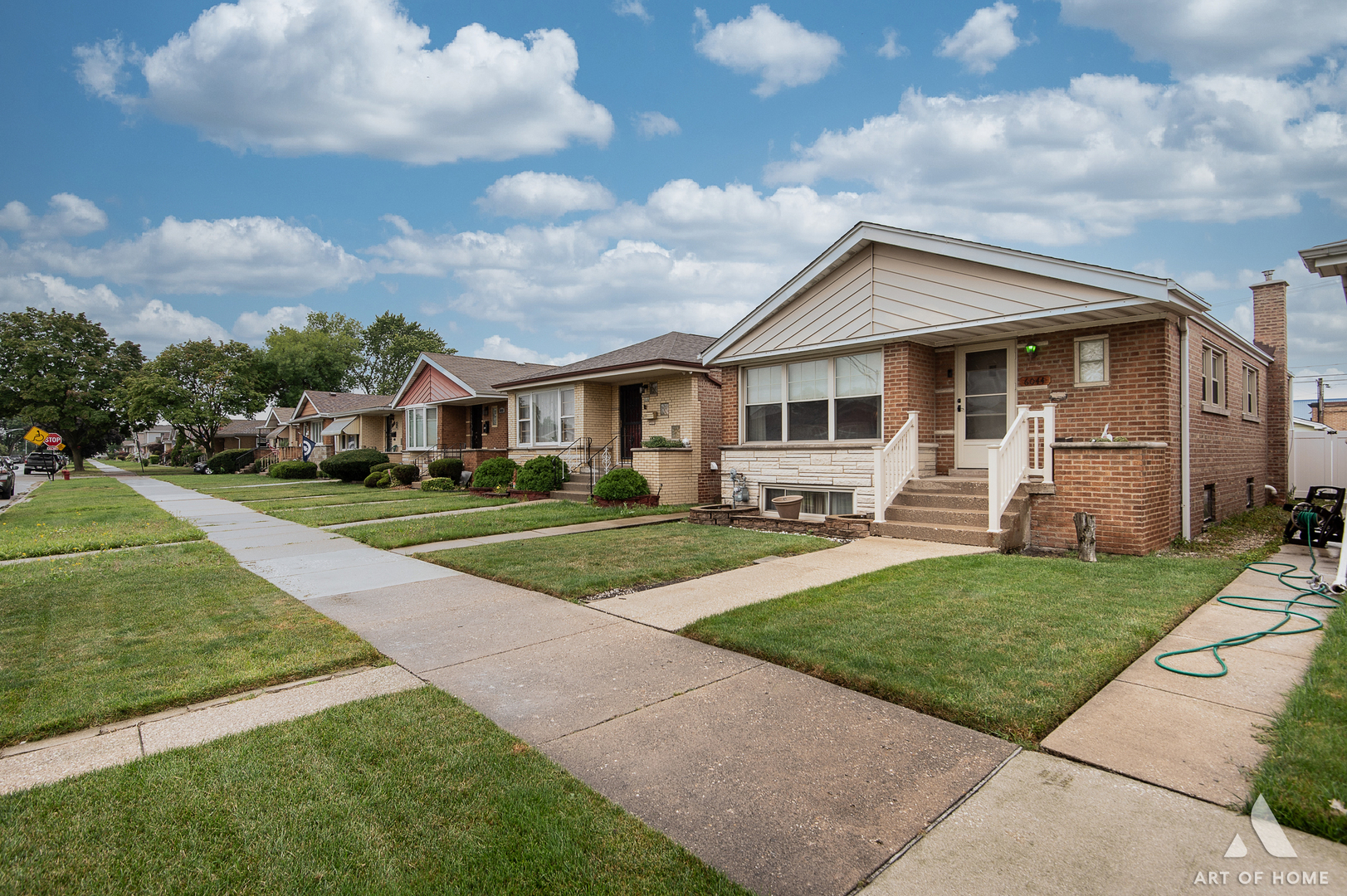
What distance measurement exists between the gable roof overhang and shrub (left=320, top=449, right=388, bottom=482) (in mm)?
21439

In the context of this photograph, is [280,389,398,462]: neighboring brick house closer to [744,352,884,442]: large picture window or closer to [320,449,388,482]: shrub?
[320,449,388,482]: shrub

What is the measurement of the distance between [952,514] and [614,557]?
188 inches

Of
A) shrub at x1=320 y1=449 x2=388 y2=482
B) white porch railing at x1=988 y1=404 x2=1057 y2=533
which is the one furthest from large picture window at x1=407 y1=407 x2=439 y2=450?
white porch railing at x1=988 y1=404 x2=1057 y2=533

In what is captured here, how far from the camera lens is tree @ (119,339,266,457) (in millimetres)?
41438

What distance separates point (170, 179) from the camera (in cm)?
1759

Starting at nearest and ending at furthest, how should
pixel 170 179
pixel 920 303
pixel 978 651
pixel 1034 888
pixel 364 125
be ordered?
pixel 1034 888, pixel 978 651, pixel 920 303, pixel 364 125, pixel 170 179

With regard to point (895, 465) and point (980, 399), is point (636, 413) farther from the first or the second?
point (980, 399)

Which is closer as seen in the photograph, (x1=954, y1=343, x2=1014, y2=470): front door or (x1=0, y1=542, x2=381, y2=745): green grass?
(x1=0, y1=542, x2=381, y2=745): green grass

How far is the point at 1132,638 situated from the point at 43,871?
234 inches

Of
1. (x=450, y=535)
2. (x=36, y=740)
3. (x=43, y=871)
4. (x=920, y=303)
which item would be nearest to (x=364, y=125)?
(x=450, y=535)

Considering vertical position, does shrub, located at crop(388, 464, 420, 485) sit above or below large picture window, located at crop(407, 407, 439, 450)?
below

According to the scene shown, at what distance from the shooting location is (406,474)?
24.3m

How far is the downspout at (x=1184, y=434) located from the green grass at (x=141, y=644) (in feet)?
34.7

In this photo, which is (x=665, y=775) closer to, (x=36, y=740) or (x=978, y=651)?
(x=978, y=651)
